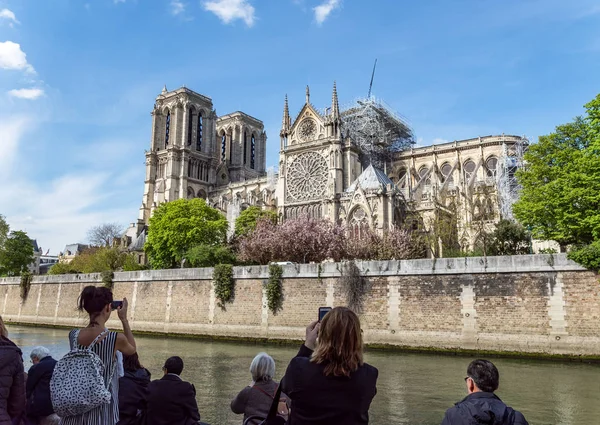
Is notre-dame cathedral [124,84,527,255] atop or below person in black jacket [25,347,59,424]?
atop

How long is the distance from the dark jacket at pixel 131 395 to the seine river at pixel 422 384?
463cm

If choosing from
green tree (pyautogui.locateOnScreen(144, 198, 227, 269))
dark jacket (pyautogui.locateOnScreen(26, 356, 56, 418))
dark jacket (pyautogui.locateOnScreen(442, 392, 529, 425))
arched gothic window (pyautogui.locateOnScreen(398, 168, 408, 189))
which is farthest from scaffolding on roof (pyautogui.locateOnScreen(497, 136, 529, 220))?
dark jacket (pyautogui.locateOnScreen(26, 356, 56, 418))

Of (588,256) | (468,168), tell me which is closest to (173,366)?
(588,256)

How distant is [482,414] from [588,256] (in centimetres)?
1787

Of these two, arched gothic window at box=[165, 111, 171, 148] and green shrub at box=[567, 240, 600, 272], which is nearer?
green shrub at box=[567, 240, 600, 272]

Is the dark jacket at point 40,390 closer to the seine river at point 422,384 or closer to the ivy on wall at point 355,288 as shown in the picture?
the seine river at point 422,384

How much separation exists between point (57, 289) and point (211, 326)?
1722 centimetres

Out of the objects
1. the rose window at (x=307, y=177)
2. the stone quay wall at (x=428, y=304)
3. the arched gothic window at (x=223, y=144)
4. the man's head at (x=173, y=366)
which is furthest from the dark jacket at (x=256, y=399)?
the arched gothic window at (x=223, y=144)

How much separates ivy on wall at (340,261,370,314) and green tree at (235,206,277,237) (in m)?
24.4

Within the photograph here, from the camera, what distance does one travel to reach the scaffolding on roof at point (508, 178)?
38.8 m

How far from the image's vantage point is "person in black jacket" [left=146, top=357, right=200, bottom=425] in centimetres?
517

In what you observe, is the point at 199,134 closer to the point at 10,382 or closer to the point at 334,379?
the point at 10,382

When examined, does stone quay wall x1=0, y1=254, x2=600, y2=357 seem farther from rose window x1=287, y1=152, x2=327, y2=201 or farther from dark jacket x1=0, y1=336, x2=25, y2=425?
rose window x1=287, y1=152, x2=327, y2=201

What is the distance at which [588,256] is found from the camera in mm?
18719
